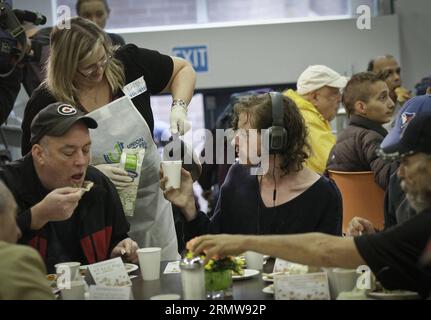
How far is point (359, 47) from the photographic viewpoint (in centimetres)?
838

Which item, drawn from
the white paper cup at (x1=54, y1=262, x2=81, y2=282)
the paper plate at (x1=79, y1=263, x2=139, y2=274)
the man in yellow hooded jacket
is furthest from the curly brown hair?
the man in yellow hooded jacket

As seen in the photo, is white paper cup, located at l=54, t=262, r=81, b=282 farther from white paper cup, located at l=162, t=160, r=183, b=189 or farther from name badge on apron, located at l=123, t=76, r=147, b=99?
name badge on apron, located at l=123, t=76, r=147, b=99

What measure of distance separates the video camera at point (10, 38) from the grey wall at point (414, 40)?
18.6ft

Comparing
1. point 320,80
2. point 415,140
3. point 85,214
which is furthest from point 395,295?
point 320,80

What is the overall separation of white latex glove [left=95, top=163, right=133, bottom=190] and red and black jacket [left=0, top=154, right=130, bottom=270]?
5.5 inches

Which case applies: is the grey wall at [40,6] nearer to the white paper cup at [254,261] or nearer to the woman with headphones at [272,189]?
the woman with headphones at [272,189]

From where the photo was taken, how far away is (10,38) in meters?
3.77

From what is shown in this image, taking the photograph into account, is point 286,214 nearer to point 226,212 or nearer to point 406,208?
point 226,212

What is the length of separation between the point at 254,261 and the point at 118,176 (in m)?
0.85

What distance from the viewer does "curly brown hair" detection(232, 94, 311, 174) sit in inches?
119

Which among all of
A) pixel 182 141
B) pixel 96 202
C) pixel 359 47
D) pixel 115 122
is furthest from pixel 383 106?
pixel 359 47

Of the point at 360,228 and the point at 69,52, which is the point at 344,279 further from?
the point at 69,52

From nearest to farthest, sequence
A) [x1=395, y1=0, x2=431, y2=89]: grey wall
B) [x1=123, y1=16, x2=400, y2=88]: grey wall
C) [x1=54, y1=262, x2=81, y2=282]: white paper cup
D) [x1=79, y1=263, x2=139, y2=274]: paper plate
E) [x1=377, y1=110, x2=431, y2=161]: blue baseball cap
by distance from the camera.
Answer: [x1=377, y1=110, x2=431, y2=161]: blue baseball cap
[x1=54, y1=262, x2=81, y2=282]: white paper cup
[x1=79, y1=263, x2=139, y2=274]: paper plate
[x1=123, y1=16, x2=400, y2=88]: grey wall
[x1=395, y1=0, x2=431, y2=89]: grey wall
